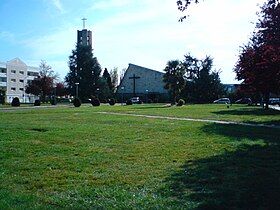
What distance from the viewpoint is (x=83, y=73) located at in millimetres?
85375

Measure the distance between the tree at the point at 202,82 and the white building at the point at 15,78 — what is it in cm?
3989

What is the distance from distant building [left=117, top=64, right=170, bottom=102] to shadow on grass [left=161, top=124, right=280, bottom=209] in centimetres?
8273

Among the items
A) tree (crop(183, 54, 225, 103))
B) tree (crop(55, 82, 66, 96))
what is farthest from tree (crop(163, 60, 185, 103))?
tree (crop(55, 82, 66, 96))

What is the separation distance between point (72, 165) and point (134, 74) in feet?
299

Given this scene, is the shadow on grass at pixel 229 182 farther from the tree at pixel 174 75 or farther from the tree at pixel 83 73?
the tree at pixel 83 73

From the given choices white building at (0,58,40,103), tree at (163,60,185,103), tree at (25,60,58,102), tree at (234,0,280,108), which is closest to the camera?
tree at (234,0,280,108)

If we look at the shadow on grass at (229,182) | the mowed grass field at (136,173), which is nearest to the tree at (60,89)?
the mowed grass field at (136,173)

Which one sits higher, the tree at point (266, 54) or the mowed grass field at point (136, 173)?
the tree at point (266, 54)

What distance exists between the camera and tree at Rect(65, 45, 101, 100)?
278ft

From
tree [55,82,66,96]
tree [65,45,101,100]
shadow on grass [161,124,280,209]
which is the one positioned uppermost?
tree [65,45,101,100]

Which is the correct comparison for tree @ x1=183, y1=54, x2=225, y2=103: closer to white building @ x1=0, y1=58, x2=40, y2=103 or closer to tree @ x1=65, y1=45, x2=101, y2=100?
tree @ x1=65, y1=45, x2=101, y2=100

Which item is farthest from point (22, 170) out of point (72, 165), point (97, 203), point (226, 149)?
point (226, 149)

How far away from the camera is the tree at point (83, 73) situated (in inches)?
3334

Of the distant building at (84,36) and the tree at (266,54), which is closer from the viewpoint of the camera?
the tree at (266,54)
